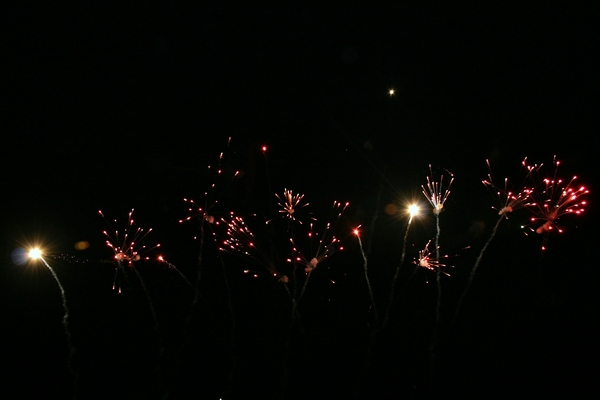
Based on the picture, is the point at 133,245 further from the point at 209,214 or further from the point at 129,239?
the point at 209,214

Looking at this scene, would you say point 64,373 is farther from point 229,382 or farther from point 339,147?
point 339,147

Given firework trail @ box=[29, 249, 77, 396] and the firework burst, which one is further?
the firework burst

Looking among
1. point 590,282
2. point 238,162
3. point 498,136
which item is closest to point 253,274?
point 238,162

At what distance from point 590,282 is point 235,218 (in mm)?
13511

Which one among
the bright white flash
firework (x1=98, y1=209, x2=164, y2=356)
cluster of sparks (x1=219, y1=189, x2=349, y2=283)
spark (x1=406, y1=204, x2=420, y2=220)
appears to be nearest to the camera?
the bright white flash

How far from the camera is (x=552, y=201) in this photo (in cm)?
1376

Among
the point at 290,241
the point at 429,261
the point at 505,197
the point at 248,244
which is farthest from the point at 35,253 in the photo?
the point at 505,197

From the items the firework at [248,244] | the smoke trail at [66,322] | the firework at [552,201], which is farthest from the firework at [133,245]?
the firework at [552,201]

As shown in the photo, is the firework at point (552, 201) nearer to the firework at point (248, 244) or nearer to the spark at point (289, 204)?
the spark at point (289, 204)

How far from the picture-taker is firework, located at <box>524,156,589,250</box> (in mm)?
13453

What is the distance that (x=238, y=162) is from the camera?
583 inches

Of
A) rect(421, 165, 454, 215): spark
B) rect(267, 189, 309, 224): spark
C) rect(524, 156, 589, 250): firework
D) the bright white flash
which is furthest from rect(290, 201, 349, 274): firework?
the bright white flash

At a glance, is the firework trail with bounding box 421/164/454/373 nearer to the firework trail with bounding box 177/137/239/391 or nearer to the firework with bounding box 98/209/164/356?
the firework trail with bounding box 177/137/239/391

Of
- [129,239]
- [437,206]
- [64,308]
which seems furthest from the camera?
[64,308]
